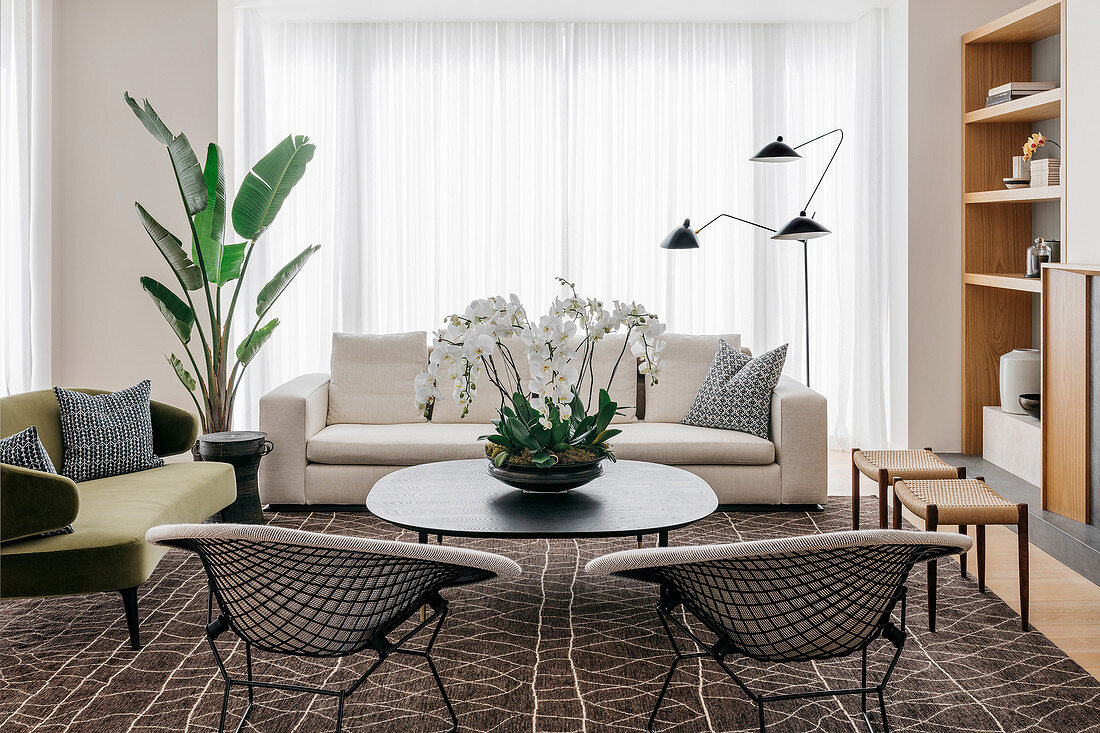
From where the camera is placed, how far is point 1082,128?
14.0 ft

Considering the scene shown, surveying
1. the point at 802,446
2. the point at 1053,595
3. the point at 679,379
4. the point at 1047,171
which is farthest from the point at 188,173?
the point at 1047,171

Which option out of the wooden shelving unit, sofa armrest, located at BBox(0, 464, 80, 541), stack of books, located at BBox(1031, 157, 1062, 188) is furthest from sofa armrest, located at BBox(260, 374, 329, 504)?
stack of books, located at BBox(1031, 157, 1062, 188)

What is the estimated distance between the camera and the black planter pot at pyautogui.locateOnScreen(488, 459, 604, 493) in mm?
3215

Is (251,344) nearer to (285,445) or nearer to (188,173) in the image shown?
(285,445)

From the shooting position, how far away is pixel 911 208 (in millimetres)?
5617

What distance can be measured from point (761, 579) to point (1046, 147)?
14.6 feet

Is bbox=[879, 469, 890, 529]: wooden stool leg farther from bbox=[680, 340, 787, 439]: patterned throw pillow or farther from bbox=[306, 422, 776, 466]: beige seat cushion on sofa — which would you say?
bbox=[680, 340, 787, 439]: patterned throw pillow

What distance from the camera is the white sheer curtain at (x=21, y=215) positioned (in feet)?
16.4

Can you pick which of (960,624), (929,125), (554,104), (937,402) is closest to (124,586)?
(960,624)

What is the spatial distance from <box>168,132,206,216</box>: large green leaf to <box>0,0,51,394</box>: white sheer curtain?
129cm

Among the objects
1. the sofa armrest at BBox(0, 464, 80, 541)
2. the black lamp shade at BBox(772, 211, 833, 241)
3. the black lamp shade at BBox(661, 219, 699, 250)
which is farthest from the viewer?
the black lamp shade at BBox(661, 219, 699, 250)

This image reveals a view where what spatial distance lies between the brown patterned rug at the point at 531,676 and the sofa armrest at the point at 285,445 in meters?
1.11

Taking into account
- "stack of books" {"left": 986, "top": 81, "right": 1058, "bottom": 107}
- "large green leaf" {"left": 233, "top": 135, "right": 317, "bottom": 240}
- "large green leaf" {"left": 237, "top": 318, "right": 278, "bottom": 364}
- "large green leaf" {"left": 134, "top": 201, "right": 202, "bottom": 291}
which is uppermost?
"stack of books" {"left": 986, "top": 81, "right": 1058, "bottom": 107}

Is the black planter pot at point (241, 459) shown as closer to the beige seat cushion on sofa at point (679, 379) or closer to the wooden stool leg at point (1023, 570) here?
the beige seat cushion on sofa at point (679, 379)
